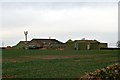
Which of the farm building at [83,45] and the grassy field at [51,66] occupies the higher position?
the farm building at [83,45]

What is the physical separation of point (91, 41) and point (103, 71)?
7287cm

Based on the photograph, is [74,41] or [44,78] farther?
[74,41]

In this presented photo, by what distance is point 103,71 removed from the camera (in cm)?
1273

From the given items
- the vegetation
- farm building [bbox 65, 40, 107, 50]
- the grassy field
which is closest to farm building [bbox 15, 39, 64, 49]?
farm building [bbox 65, 40, 107, 50]

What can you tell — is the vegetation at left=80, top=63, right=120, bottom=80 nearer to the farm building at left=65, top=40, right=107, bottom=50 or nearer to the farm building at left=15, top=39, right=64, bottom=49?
the farm building at left=65, top=40, right=107, bottom=50

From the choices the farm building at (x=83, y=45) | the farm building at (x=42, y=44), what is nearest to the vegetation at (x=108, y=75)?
the farm building at (x=83, y=45)

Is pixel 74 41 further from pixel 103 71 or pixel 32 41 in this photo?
pixel 103 71

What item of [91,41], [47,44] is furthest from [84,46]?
[47,44]

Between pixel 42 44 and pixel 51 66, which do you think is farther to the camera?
pixel 42 44

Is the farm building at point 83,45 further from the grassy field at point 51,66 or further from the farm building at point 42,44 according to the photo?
the grassy field at point 51,66

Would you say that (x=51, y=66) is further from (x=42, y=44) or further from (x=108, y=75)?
(x=42, y=44)

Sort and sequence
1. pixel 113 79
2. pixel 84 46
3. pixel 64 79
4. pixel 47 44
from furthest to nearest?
pixel 47 44, pixel 84 46, pixel 64 79, pixel 113 79

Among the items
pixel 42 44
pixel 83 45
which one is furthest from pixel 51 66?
pixel 42 44

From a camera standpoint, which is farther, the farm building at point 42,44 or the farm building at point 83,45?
the farm building at point 42,44
